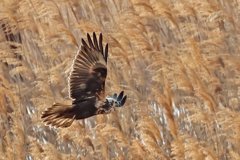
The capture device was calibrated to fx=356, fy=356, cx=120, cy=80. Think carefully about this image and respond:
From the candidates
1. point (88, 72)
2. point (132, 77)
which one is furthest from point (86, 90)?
point (132, 77)

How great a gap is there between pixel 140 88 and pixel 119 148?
294 millimetres

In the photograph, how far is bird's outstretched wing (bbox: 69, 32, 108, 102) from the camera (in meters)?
1.08

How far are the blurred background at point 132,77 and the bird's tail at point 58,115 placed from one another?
13.9 inches

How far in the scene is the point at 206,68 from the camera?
6.00 feet

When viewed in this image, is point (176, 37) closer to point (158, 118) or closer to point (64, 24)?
point (158, 118)

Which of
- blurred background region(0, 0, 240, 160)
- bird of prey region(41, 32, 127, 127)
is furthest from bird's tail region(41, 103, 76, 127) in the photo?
blurred background region(0, 0, 240, 160)

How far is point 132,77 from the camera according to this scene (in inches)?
64.7

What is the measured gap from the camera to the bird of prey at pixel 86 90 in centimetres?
108

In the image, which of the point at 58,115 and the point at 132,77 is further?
the point at 132,77

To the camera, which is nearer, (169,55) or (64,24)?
(64,24)

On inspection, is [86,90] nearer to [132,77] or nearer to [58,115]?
[58,115]

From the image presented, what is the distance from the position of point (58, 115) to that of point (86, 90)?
0.38ft

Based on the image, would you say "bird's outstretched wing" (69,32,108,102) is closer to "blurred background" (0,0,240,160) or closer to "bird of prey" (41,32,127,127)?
"bird of prey" (41,32,127,127)

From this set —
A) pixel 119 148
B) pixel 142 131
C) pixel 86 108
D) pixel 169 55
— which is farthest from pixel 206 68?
pixel 86 108
